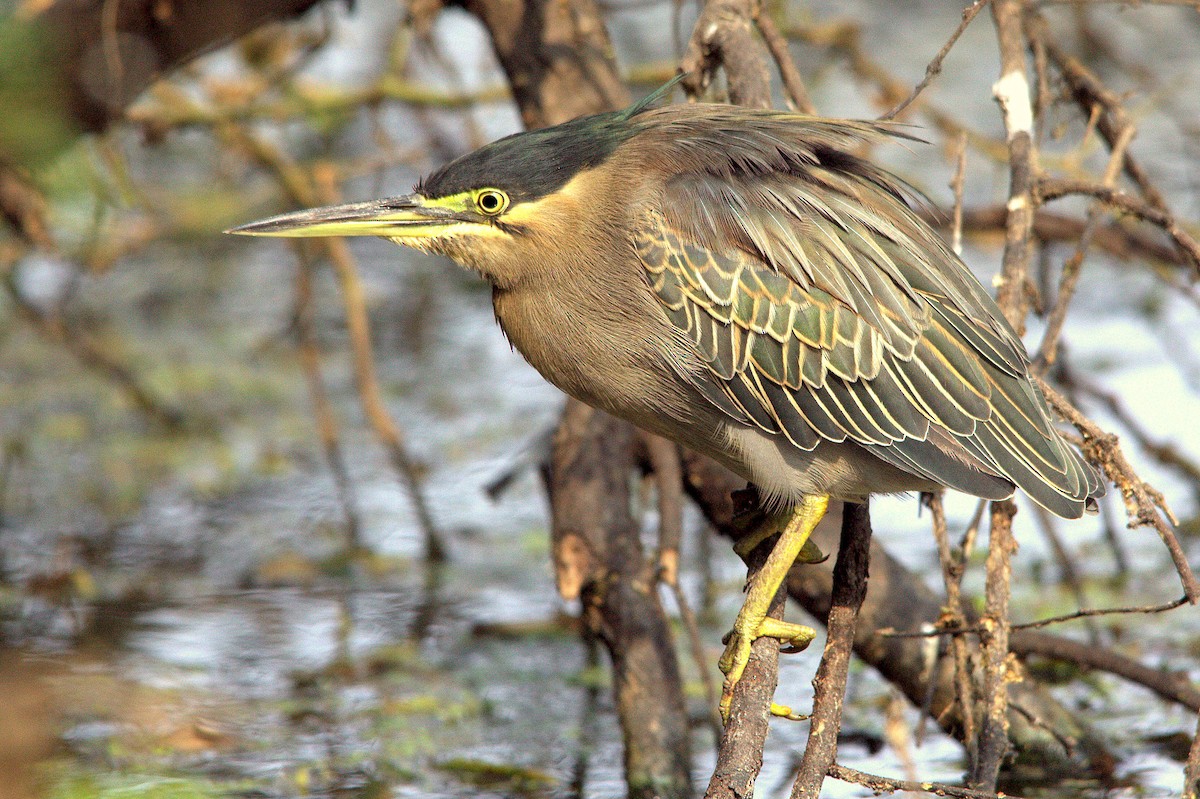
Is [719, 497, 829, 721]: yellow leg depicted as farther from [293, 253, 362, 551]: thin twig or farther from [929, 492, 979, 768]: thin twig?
[293, 253, 362, 551]: thin twig

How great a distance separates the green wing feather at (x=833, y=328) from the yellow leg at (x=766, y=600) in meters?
0.16

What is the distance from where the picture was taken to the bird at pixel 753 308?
274 cm

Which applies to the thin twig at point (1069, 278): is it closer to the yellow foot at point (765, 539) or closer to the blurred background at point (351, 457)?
the blurred background at point (351, 457)

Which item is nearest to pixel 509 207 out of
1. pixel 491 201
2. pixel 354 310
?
pixel 491 201

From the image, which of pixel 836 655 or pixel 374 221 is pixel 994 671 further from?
pixel 374 221

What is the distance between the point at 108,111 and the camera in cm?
439

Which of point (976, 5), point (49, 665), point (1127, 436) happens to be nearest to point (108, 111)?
point (49, 665)

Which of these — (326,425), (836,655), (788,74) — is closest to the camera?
(836,655)

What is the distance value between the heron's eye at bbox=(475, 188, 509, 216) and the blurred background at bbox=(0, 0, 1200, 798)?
95 cm

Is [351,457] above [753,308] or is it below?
below

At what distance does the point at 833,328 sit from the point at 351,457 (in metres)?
3.84

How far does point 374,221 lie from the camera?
2.84m

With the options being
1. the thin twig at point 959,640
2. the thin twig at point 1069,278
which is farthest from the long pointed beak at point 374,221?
the thin twig at point 1069,278

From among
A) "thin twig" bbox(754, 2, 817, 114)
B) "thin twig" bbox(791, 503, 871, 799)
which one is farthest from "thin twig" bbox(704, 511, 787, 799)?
"thin twig" bbox(754, 2, 817, 114)
